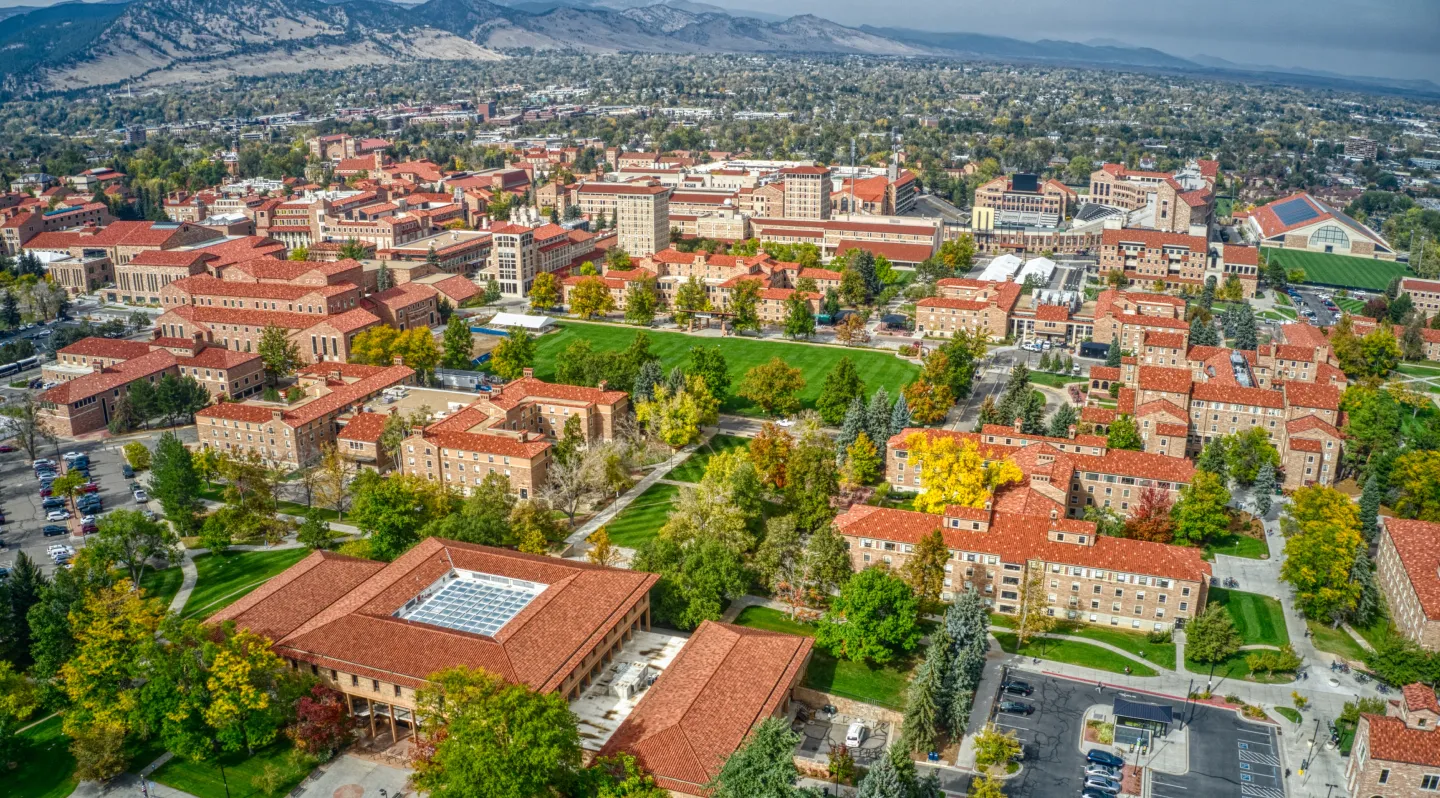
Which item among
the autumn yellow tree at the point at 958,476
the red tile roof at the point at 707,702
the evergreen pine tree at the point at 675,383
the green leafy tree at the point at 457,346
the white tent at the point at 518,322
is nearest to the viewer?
the red tile roof at the point at 707,702

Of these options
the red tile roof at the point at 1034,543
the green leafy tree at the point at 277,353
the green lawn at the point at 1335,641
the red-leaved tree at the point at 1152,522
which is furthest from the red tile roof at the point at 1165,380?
the green leafy tree at the point at 277,353

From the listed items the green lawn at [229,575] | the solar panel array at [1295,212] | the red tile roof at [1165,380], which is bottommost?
the green lawn at [229,575]

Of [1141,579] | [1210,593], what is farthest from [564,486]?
[1210,593]

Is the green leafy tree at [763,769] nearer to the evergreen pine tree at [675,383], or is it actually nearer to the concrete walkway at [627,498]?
the concrete walkway at [627,498]

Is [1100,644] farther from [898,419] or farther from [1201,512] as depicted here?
[898,419]

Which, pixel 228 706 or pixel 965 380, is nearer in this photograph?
pixel 228 706

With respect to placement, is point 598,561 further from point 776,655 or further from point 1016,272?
point 1016,272

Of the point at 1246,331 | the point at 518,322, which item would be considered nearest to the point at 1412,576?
the point at 1246,331
